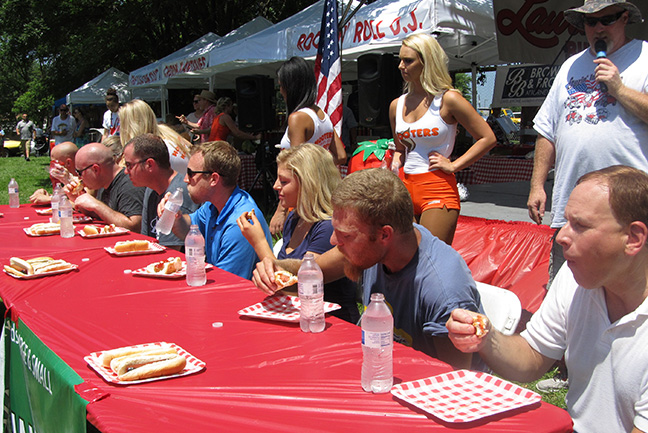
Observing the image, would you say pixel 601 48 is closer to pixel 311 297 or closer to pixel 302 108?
pixel 311 297

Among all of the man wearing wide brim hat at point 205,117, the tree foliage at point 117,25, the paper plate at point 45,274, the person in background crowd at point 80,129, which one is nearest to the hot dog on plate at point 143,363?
the paper plate at point 45,274

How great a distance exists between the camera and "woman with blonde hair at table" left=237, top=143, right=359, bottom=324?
8.68ft

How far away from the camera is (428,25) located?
21.4ft

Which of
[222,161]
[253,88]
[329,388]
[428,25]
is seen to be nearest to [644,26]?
[428,25]

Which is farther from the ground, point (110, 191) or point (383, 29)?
point (383, 29)

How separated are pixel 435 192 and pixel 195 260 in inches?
57.4

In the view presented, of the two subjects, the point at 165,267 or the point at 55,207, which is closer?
the point at 165,267

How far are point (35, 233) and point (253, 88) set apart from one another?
19.2 feet

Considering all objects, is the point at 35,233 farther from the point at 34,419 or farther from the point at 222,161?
the point at 34,419

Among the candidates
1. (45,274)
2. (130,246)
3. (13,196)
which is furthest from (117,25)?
(45,274)

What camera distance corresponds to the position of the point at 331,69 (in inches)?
230

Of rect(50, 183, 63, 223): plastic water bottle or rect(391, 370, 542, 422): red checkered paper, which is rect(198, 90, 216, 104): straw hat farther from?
rect(391, 370, 542, 422): red checkered paper

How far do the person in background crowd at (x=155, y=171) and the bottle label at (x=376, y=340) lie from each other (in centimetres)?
235

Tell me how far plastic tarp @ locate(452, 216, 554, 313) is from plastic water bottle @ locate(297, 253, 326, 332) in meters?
2.05
